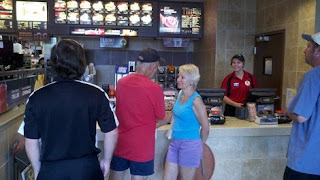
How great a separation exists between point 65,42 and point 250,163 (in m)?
2.16

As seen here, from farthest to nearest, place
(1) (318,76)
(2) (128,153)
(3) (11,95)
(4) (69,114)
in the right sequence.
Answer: (3) (11,95)
(2) (128,153)
(1) (318,76)
(4) (69,114)

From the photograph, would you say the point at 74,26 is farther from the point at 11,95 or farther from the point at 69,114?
the point at 69,114

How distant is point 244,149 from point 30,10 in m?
3.69

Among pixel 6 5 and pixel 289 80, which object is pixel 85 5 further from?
pixel 289 80

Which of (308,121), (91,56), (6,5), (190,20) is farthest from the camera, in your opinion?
(91,56)

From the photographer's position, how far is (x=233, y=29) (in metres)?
5.08

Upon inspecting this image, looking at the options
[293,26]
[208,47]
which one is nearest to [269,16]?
[293,26]

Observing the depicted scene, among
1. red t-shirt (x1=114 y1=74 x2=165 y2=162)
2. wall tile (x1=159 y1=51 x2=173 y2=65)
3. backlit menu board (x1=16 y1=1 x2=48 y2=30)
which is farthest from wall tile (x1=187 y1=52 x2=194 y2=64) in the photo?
red t-shirt (x1=114 y1=74 x2=165 y2=162)

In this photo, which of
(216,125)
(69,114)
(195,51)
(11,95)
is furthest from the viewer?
(195,51)

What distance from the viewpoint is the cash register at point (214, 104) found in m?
3.06

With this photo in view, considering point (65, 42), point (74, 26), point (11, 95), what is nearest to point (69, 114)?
point (65, 42)

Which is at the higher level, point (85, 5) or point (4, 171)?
point (85, 5)

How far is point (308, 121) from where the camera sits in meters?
1.99

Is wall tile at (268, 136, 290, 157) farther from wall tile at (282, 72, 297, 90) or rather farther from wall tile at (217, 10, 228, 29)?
wall tile at (217, 10, 228, 29)
